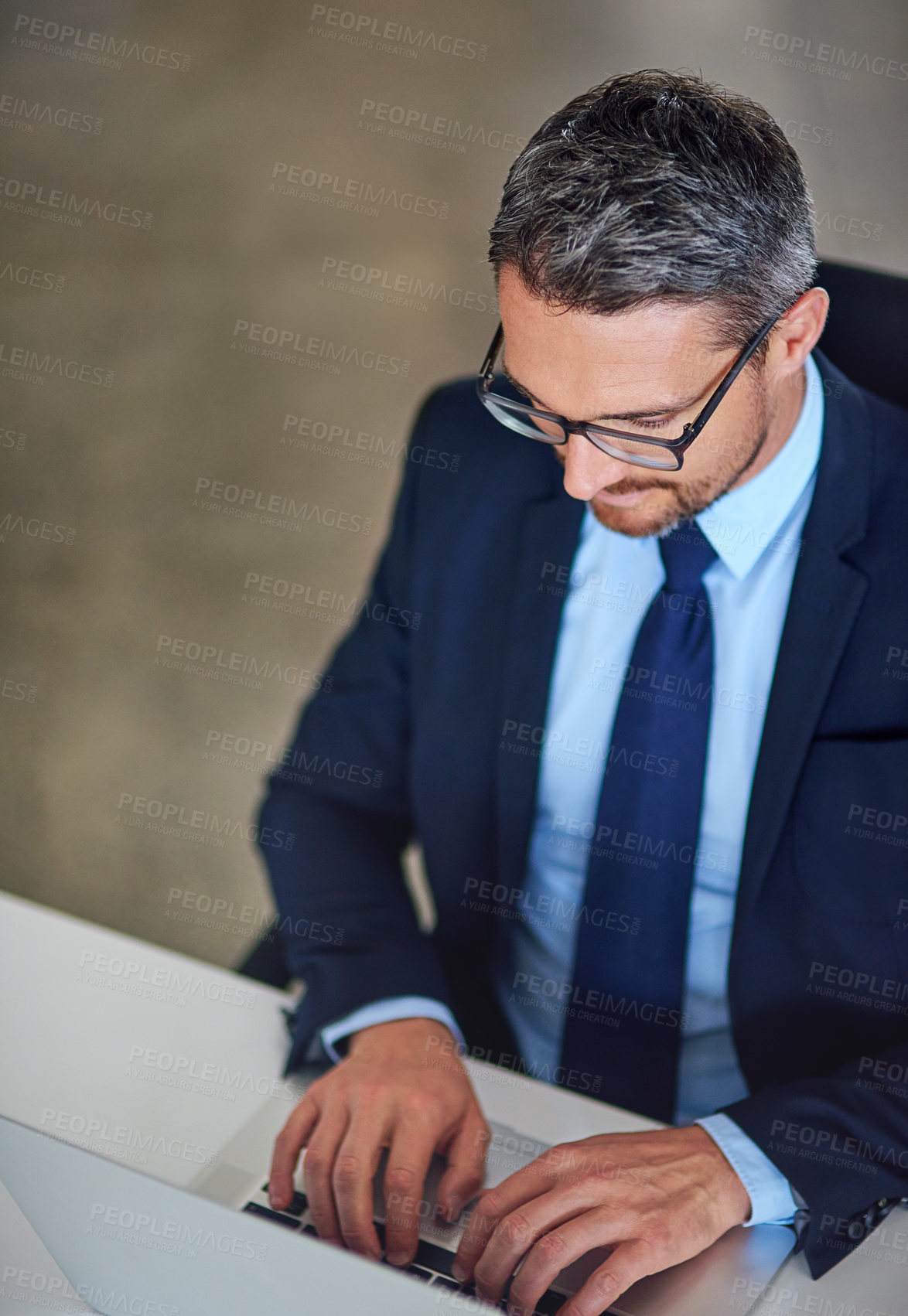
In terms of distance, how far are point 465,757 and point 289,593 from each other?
1.90 metres

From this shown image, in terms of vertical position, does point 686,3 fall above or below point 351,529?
above

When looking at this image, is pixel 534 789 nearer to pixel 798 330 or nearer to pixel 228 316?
pixel 798 330

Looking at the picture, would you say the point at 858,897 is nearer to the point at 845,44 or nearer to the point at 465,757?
the point at 465,757

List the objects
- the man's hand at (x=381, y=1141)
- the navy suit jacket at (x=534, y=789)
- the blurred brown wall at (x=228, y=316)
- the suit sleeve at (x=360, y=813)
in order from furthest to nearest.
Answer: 1. the blurred brown wall at (x=228, y=316)
2. the suit sleeve at (x=360, y=813)
3. the navy suit jacket at (x=534, y=789)
4. the man's hand at (x=381, y=1141)

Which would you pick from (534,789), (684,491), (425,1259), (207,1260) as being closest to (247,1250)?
(207,1260)

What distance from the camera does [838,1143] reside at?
1.29 metres

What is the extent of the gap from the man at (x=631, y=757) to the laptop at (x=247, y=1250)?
3 cm

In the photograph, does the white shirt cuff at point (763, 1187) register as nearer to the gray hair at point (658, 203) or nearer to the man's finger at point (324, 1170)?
the man's finger at point (324, 1170)

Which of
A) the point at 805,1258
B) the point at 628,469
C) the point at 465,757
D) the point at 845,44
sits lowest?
the point at 805,1258

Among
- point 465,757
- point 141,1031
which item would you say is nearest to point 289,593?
point 465,757

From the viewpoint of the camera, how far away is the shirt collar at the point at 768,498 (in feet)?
4.85

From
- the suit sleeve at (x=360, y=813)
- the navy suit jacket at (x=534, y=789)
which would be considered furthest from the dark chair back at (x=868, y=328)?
the suit sleeve at (x=360, y=813)

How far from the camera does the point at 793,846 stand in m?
1.49

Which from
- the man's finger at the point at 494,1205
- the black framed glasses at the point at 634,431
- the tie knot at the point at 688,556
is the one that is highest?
the black framed glasses at the point at 634,431
